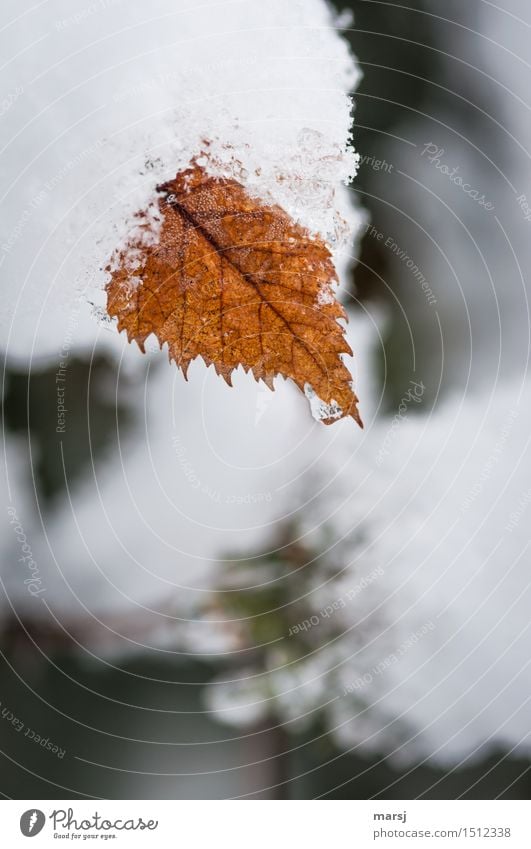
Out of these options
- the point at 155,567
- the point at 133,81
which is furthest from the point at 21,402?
the point at 133,81

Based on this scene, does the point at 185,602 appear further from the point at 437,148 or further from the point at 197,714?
Answer: the point at 437,148
